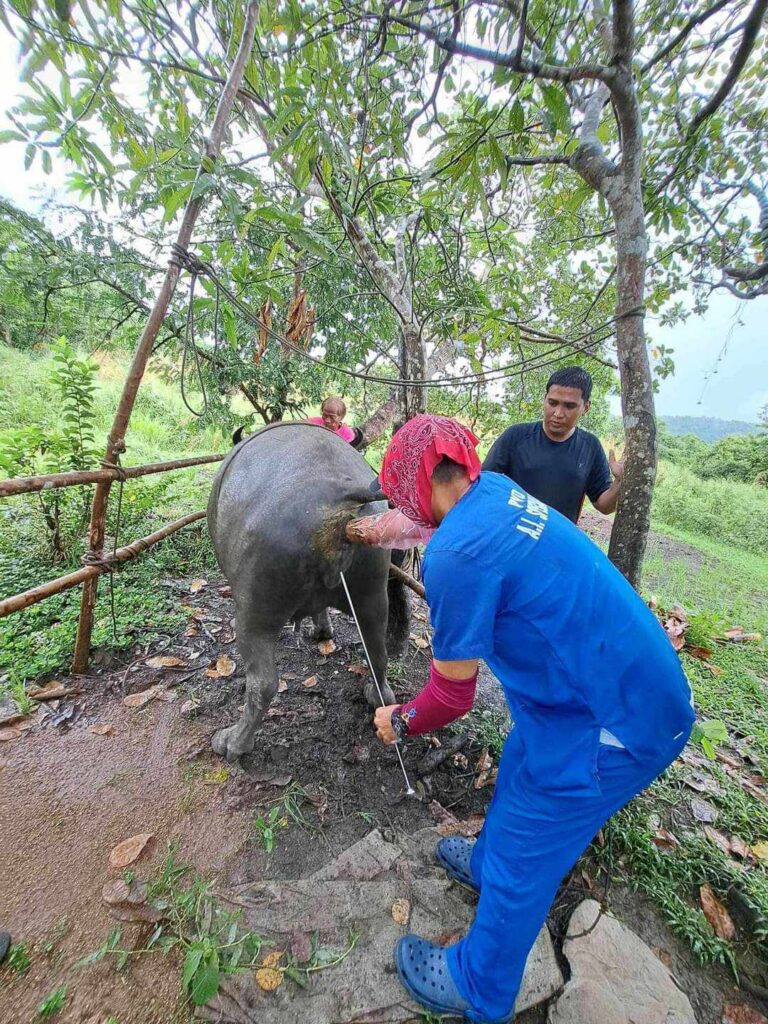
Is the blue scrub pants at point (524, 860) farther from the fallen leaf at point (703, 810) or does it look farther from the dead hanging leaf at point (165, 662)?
the dead hanging leaf at point (165, 662)

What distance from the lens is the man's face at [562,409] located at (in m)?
2.52

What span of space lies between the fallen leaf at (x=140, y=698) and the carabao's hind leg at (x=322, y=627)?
1132 mm

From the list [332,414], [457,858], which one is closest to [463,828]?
[457,858]

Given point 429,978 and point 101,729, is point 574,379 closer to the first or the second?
point 429,978

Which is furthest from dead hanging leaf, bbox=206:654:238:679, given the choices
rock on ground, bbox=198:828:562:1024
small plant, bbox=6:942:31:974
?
small plant, bbox=6:942:31:974

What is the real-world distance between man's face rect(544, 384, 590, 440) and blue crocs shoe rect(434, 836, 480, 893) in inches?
85.0

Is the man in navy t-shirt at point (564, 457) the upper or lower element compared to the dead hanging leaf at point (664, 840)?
upper

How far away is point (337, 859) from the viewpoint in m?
1.90

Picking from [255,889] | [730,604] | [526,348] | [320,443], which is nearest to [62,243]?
[320,443]

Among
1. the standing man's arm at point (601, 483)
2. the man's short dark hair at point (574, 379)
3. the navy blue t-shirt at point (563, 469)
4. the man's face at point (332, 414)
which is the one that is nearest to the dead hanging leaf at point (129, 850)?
the navy blue t-shirt at point (563, 469)

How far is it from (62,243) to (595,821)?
4660 millimetres

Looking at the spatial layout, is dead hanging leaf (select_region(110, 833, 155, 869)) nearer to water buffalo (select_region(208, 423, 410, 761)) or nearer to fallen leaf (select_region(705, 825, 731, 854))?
water buffalo (select_region(208, 423, 410, 761))

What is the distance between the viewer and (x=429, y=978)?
4.89ft

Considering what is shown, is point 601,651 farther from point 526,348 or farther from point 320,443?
point 526,348
